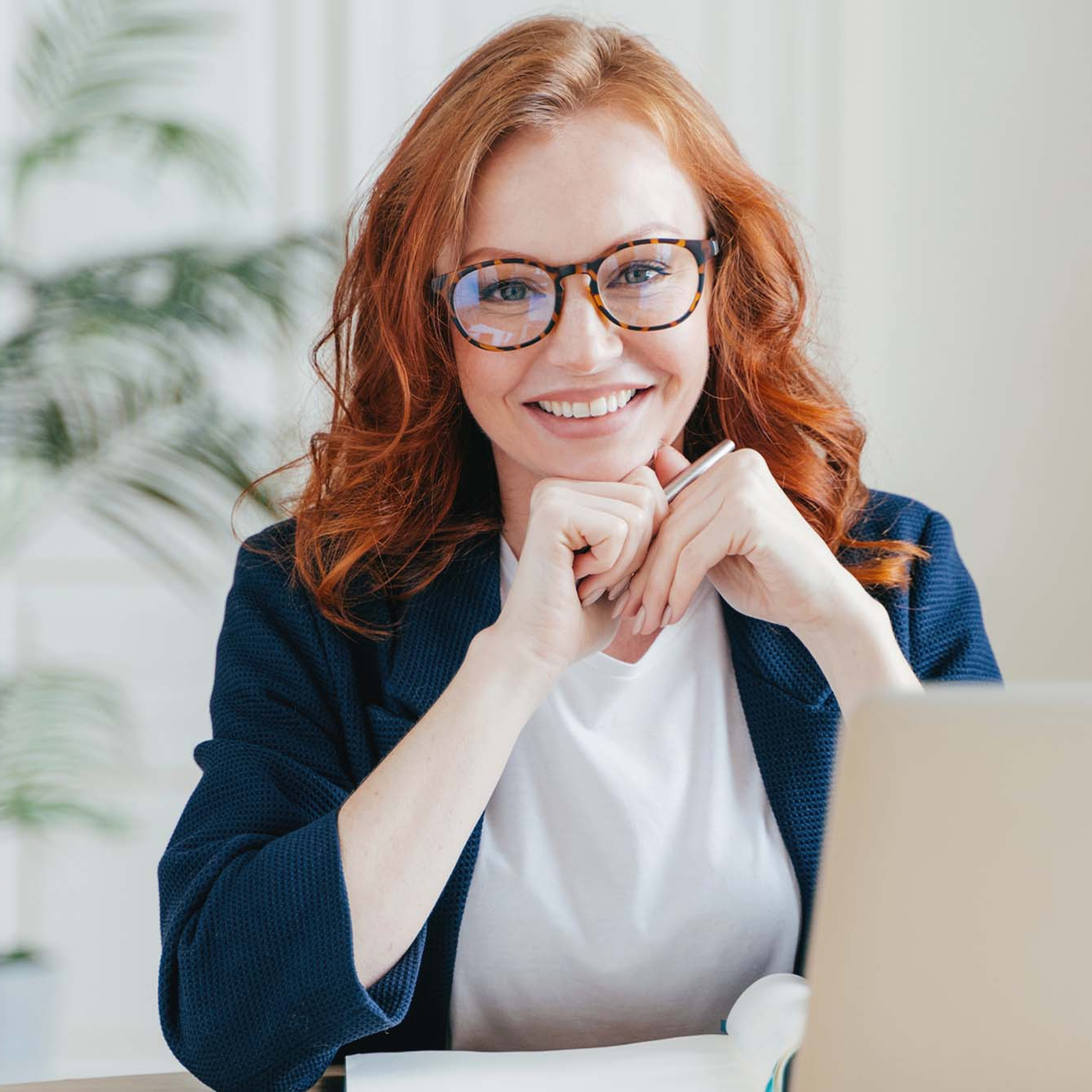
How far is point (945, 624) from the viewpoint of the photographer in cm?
138

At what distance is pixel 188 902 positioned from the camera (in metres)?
1.10

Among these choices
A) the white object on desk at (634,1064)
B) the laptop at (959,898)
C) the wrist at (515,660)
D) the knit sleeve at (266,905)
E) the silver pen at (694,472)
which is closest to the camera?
the laptop at (959,898)

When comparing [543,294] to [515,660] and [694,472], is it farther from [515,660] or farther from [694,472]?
[515,660]

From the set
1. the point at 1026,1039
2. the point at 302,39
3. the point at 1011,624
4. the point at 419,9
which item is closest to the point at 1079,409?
the point at 1011,624

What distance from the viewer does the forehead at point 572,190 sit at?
1216mm

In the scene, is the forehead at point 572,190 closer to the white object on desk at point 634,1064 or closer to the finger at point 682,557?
the finger at point 682,557

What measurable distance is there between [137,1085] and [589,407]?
2.29 feet

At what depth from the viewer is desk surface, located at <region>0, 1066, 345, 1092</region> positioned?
0.96 meters

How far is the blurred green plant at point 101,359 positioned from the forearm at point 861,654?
3.66 ft

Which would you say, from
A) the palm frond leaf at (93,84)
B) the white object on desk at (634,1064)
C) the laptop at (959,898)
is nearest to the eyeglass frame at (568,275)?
the white object on desk at (634,1064)

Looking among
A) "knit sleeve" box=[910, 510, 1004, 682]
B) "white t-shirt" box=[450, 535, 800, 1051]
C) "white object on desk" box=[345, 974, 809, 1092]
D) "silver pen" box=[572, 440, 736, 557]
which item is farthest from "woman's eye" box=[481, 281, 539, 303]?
"white object on desk" box=[345, 974, 809, 1092]

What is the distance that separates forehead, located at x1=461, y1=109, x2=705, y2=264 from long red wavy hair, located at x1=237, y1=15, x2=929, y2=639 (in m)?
0.02

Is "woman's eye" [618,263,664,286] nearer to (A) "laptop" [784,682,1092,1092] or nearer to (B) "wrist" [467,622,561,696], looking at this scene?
(B) "wrist" [467,622,561,696]

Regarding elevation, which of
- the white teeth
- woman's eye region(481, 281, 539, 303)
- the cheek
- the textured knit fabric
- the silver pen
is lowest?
the textured knit fabric
